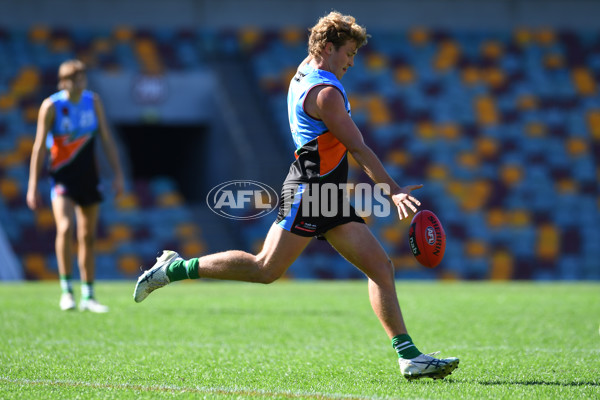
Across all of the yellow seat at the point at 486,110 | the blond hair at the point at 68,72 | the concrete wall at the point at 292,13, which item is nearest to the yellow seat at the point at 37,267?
the concrete wall at the point at 292,13

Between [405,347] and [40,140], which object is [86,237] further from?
[405,347]

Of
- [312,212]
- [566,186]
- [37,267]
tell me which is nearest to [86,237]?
[312,212]

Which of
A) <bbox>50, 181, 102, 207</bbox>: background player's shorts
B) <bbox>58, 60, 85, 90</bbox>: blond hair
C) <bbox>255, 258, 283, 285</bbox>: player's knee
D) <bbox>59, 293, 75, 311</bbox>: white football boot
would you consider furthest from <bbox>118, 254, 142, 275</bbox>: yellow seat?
<bbox>255, 258, 283, 285</bbox>: player's knee

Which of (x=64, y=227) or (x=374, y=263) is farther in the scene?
(x=64, y=227)

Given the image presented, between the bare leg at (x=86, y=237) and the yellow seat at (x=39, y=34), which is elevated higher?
the yellow seat at (x=39, y=34)

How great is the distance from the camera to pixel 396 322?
497 cm

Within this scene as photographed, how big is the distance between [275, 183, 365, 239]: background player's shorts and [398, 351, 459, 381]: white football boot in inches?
35.1

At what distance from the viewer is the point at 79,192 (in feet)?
27.2

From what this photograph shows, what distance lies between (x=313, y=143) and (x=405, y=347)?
1300 mm

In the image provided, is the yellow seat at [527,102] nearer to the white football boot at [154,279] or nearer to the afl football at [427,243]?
the afl football at [427,243]

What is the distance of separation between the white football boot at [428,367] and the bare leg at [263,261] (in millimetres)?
914

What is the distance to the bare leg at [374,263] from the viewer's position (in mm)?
4938

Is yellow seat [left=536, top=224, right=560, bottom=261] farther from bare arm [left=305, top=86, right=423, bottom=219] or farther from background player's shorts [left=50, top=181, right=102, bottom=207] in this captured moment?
bare arm [left=305, top=86, right=423, bottom=219]

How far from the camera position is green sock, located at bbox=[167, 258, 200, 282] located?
5215 mm
